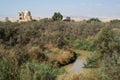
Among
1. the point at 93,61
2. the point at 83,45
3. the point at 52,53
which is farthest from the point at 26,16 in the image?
the point at 93,61

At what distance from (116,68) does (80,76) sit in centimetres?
260

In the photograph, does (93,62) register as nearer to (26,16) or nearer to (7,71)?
(7,71)

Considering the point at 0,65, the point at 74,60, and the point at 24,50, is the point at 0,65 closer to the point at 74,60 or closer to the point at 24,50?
the point at 24,50

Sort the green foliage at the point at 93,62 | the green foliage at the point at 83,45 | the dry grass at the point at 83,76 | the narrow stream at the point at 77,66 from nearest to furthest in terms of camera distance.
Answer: the dry grass at the point at 83,76
the green foliage at the point at 93,62
the narrow stream at the point at 77,66
the green foliage at the point at 83,45

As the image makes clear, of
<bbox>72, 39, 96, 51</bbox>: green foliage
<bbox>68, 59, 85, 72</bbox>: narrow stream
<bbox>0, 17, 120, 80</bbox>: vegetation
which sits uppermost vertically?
<bbox>0, 17, 120, 80</bbox>: vegetation

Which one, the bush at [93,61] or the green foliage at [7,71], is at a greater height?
the green foliage at [7,71]

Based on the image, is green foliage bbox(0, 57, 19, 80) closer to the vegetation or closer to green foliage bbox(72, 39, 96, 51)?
the vegetation

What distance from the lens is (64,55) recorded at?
3172 centimetres

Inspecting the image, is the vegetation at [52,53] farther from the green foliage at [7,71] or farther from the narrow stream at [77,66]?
the narrow stream at [77,66]

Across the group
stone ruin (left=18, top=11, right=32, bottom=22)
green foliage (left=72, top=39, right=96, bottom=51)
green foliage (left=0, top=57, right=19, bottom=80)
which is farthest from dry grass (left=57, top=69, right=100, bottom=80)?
stone ruin (left=18, top=11, right=32, bottom=22)

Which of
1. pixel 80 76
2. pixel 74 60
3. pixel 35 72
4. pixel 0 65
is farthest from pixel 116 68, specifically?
pixel 74 60

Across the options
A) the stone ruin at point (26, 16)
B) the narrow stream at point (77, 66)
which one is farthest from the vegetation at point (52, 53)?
the stone ruin at point (26, 16)

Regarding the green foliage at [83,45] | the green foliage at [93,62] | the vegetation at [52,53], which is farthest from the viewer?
the green foliage at [83,45]

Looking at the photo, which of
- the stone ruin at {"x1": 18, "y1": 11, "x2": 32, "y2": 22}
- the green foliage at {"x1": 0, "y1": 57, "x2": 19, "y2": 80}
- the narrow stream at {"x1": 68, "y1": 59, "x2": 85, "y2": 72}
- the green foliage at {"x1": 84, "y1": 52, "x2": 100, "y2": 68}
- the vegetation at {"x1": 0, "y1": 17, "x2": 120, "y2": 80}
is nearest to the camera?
the vegetation at {"x1": 0, "y1": 17, "x2": 120, "y2": 80}
